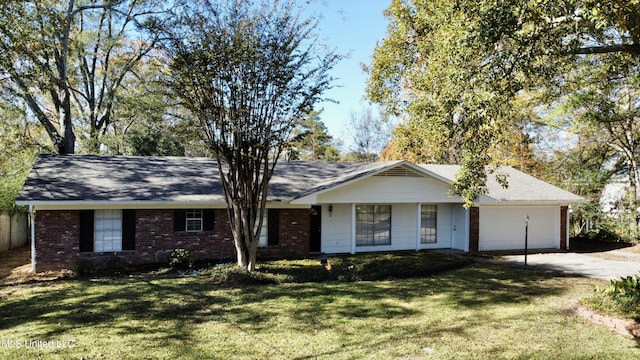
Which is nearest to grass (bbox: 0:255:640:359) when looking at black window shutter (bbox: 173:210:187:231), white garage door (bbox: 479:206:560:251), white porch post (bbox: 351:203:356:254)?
black window shutter (bbox: 173:210:187:231)

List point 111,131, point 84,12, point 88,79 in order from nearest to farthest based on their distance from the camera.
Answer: point 84,12 → point 88,79 → point 111,131

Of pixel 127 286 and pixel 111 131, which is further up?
pixel 111 131

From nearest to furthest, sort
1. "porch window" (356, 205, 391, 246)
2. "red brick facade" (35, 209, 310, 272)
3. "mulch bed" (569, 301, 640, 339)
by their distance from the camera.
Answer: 1. "mulch bed" (569, 301, 640, 339)
2. "red brick facade" (35, 209, 310, 272)
3. "porch window" (356, 205, 391, 246)

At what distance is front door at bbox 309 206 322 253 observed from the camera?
17.7m

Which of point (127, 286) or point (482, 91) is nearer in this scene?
point (482, 91)

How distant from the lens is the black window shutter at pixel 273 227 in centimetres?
1645

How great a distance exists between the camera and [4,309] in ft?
30.1

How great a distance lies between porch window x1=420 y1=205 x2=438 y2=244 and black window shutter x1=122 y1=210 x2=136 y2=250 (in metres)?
11.5

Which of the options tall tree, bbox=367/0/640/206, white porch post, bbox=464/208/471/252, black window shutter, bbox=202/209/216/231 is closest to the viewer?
tall tree, bbox=367/0/640/206

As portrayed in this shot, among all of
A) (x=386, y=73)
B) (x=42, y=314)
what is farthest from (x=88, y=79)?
(x=42, y=314)

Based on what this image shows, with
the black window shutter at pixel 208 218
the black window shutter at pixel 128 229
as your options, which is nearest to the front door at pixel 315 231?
the black window shutter at pixel 208 218

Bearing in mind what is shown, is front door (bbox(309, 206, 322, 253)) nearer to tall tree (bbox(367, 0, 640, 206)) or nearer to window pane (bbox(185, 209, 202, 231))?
window pane (bbox(185, 209, 202, 231))

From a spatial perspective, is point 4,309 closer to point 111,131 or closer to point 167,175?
point 167,175

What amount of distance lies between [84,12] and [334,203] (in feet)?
60.7
